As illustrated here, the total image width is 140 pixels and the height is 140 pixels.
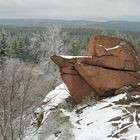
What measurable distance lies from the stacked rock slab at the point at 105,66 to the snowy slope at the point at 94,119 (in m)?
0.83

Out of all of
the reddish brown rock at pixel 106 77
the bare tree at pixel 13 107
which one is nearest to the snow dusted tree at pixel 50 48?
the reddish brown rock at pixel 106 77

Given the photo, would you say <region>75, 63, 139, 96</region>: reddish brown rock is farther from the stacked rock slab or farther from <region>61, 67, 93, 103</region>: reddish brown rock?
<region>61, 67, 93, 103</region>: reddish brown rock

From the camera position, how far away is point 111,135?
1795 centimetres

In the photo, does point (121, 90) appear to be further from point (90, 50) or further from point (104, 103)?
point (90, 50)

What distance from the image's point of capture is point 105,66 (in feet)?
70.4

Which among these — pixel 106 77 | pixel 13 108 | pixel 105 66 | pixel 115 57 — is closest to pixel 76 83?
Result: pixel 106 77

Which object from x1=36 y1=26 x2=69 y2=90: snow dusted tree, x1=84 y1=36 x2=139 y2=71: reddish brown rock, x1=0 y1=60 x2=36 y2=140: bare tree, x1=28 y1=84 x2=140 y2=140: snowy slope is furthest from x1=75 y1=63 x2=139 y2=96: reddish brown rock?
x1=36 y1=26 x2=69 y2=90: snow dusted tree

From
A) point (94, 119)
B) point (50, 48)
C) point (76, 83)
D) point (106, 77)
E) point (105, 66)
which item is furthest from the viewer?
point (50, 48)

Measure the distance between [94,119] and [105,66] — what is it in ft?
10.7

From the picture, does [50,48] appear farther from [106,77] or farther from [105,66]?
[106,77]

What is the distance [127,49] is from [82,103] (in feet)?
12.1

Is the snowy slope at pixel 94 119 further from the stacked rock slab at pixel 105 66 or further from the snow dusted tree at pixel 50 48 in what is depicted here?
the snow dusted tree at pixel 50 48

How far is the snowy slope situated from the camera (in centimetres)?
1812

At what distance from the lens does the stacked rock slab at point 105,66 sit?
21.3m
